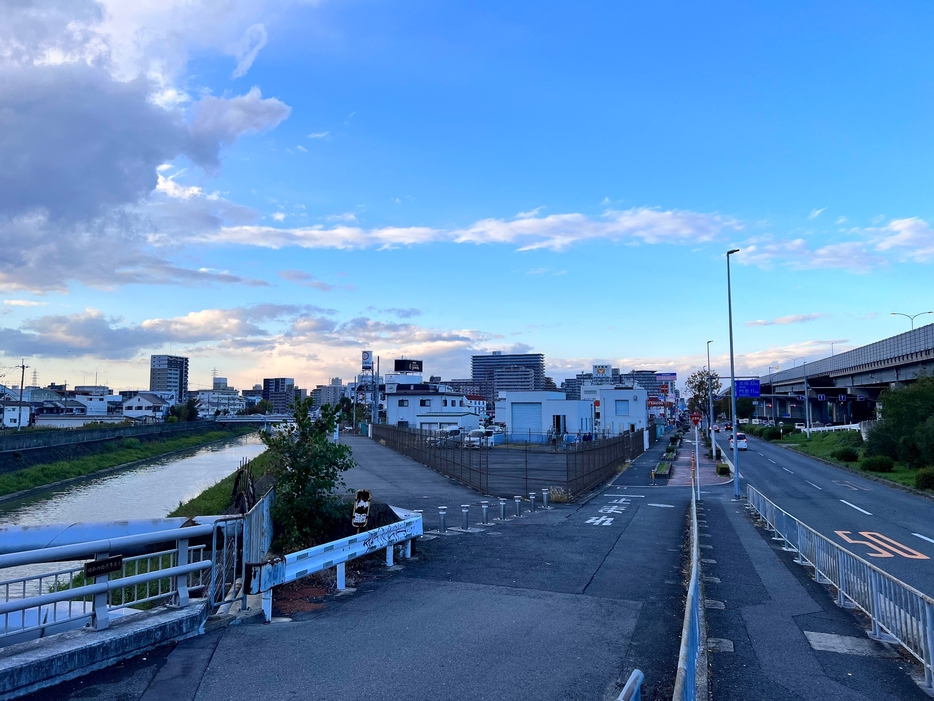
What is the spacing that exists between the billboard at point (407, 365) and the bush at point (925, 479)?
9671 cm

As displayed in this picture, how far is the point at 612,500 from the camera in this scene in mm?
26125

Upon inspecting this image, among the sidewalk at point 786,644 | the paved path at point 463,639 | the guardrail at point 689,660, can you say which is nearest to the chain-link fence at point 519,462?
the paved path at point 463,639

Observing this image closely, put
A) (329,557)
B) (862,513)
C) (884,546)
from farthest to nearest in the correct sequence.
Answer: (862,513), (884,546), (329,557)

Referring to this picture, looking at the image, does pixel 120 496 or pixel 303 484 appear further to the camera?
pixel 120 496

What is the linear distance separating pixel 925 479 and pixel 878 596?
86.9ft

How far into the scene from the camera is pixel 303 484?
11117 millimetres

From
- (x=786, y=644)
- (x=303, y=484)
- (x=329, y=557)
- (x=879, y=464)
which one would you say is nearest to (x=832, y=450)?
(x=879, y=464)

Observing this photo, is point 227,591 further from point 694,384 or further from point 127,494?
point 694,384

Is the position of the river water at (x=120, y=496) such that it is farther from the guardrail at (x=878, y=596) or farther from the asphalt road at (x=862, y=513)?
the asphalt road at (x=862, y=513)

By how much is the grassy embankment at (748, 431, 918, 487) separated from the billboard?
65.4m

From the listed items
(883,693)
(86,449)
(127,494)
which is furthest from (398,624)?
(86,449)

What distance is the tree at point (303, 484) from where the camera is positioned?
35.8 feet

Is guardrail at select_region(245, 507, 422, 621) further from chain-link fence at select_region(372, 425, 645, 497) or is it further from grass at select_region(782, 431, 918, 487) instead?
grass at select_region(782, 431, 918, 487)

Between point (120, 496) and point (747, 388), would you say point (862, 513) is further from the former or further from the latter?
point (120, 496)
